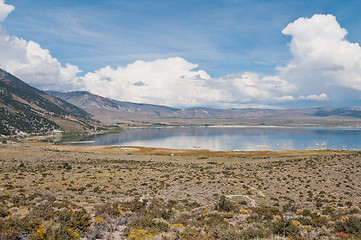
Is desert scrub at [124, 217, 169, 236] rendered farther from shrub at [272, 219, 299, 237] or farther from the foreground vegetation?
shrub at [272, 219, 299, 237]

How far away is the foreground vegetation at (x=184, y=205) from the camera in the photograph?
440 inches

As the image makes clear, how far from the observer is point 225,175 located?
34.8 meters

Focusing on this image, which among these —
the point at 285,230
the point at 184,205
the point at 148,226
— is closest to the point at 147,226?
the point at 148,226

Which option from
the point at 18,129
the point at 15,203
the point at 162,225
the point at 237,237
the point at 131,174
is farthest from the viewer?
the point at 18,129

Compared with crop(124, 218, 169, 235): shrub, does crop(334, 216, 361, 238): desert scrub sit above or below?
above

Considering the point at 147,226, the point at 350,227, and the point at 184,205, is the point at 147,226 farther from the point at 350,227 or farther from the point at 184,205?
the point at 350,227

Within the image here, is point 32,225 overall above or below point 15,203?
above

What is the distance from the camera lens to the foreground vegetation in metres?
11.2

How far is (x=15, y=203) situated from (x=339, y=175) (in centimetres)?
3678

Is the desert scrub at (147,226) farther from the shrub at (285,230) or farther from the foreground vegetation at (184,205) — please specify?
the shrub at (285,230)

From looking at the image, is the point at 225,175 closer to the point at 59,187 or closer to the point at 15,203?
the point at 59,187

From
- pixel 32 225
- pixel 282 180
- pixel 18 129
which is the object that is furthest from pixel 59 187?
pixel 18 129

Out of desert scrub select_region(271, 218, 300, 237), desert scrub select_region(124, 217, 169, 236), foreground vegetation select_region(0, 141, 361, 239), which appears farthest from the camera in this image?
desert scrub select_region(124, 217, 169, 236)

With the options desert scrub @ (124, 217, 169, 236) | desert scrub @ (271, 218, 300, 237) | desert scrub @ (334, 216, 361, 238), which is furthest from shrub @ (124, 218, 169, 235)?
desert scrub @ (334, 216, 361, 238)
